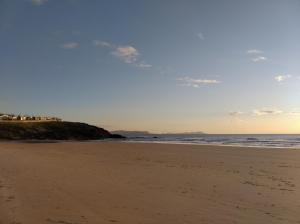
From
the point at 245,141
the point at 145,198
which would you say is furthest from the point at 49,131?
the point at 145,198

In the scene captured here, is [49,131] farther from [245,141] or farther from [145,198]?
[145,198]

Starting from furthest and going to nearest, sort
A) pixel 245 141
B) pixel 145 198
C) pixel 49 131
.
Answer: pixel 49 131
pixel 245 141
pixel 145 198

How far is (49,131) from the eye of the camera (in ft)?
243

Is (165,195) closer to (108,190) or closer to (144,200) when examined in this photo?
(144,200)

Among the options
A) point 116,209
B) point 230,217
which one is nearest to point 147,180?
point 116,209

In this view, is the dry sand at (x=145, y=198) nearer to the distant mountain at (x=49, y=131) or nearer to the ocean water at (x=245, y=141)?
the ocean water at (x=245, y=141)

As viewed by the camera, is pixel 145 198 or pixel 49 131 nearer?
pixel 145 198

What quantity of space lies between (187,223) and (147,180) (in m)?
5.01

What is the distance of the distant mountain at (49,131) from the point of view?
2596 inches

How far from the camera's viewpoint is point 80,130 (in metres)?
79.7

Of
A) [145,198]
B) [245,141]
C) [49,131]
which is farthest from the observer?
[49,131]

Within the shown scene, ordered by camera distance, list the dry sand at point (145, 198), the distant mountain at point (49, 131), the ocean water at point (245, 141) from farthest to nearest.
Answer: the distant mountain at point (49, 131)
the ocean water at point (245, 141)
the dry sand at point (145, 198)

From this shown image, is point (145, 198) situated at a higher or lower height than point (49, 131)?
lower

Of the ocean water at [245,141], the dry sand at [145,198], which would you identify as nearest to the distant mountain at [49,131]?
the ocean water at [245,141]
